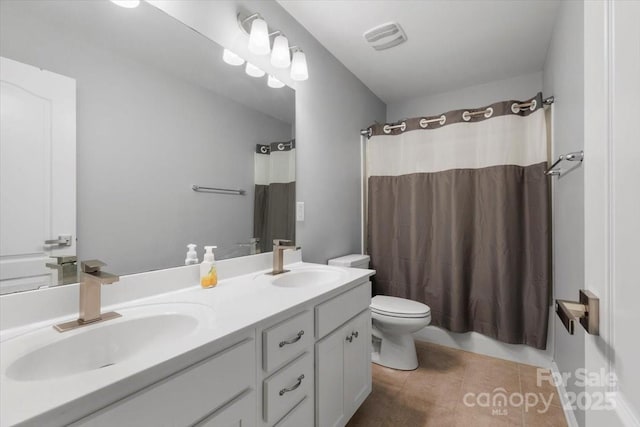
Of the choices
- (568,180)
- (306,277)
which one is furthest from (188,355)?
(568,180)

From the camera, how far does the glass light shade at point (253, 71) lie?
155cm

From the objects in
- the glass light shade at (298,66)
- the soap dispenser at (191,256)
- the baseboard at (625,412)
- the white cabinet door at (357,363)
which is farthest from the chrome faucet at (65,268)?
the glass light shade at (298,66)

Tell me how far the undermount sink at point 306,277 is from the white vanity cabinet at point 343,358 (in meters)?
0.19

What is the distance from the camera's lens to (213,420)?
72cm

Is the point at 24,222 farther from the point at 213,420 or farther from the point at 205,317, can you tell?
the point at 213,420

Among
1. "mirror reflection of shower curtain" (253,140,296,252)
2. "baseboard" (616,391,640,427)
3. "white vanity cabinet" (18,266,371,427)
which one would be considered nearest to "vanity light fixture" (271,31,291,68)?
"mirror reflection of shower curtain" (253,140,296,252)

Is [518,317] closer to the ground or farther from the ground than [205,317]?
closer to the ground

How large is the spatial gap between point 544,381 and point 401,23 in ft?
8.40

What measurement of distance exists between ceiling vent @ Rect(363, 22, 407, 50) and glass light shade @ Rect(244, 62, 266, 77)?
0.85 meters

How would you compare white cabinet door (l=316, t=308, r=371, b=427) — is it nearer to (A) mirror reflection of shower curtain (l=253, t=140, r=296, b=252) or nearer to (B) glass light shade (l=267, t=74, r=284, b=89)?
(A) mirror reflection of shower curtain (l=253, t=140, r=296, b=252)

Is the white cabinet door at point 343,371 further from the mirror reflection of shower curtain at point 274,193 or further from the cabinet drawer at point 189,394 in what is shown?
the mirror reflection of shower curtain at point 274,193

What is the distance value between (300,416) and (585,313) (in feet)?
3.22

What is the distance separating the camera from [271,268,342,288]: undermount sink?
1499mm

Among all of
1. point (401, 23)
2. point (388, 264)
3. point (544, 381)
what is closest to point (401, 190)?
point (388, 264)
